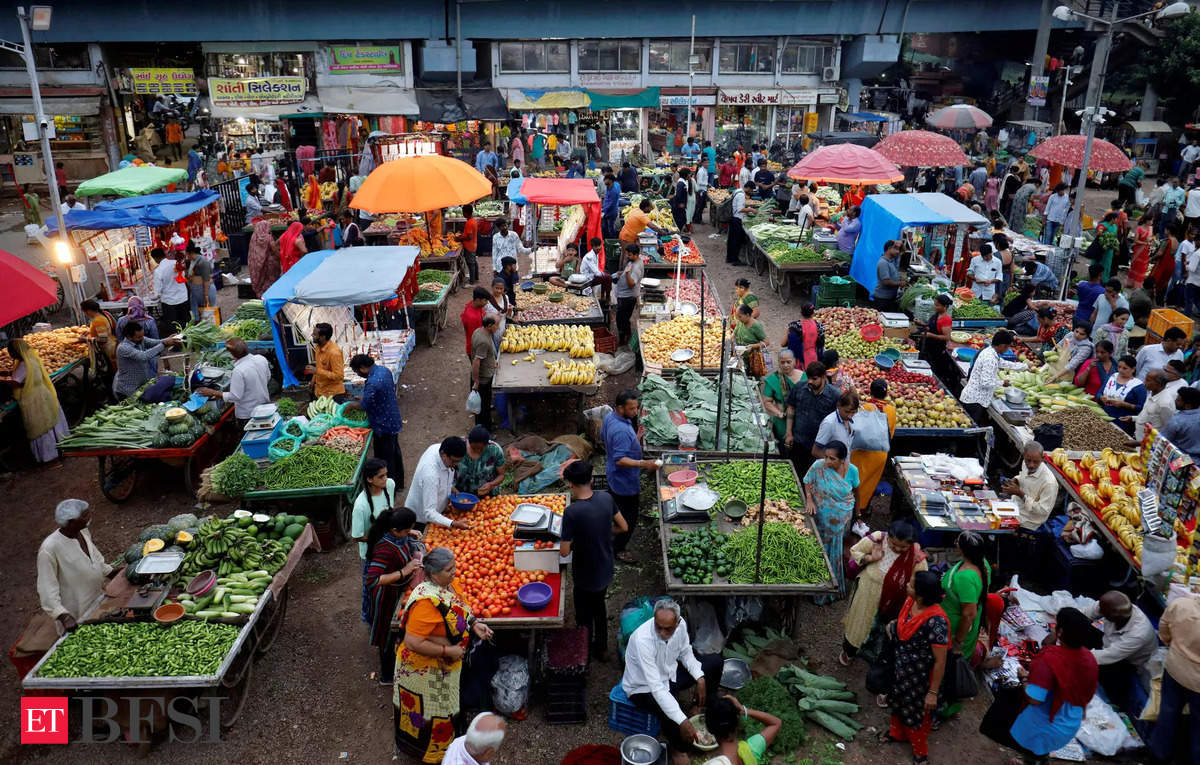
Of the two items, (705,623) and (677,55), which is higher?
(677,55)

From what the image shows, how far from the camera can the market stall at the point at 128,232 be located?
45.4 ft

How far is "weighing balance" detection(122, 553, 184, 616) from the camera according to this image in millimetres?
6219

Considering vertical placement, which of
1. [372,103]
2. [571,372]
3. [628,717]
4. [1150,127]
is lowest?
[628,717]

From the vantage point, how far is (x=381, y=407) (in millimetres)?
8688

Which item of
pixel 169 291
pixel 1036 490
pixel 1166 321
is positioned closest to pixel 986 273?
pixel 1166 321

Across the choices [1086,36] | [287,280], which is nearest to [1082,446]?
[287,280]

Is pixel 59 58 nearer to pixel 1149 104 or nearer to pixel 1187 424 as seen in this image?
pixel 1187 424

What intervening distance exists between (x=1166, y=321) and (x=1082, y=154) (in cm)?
685

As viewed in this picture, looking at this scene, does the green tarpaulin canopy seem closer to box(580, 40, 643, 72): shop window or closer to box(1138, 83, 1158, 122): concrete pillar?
box(580, 40, 643, 72): shop window

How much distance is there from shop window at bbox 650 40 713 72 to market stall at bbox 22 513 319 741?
29.8 m

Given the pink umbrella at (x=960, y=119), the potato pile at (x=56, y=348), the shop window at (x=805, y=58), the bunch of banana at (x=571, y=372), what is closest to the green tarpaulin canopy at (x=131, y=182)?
the potato pile at (x=56, y=348)

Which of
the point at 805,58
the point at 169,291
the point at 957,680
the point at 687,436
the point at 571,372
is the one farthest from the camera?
the point at 805,58

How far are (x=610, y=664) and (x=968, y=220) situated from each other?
10.3 meters

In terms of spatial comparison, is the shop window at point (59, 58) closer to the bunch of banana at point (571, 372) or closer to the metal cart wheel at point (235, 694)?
the bunch of banana at point (571, 372)
